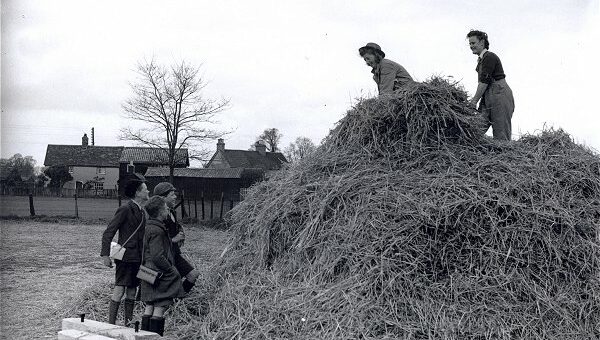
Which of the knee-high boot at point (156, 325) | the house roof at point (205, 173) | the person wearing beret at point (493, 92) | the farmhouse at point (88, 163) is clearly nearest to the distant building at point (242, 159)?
the farmhouse at point (88, 163)

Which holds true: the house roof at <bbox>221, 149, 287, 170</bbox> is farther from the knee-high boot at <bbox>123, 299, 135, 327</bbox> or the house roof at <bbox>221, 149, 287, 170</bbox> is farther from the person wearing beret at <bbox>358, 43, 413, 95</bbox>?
the knee-high boot at <bbox>123, 299, 135, 327</bbox>

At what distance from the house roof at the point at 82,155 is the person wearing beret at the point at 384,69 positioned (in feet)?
186

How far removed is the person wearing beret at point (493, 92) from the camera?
6867mm

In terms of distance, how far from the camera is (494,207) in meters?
5.41

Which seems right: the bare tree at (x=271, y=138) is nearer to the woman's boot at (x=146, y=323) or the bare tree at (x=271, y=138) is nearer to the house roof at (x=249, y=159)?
the house roof at (x=249, y=159)

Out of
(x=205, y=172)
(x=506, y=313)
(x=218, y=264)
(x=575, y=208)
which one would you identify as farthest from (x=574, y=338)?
Result: (x=205, y=172)

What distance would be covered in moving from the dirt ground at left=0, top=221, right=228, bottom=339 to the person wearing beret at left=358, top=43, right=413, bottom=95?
10.7 ft

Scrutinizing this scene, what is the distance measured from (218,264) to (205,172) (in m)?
34.9

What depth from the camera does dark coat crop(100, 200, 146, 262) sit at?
250 inches

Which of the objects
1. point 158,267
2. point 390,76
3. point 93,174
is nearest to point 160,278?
point 158,267

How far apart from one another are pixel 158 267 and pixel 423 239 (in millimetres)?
2537

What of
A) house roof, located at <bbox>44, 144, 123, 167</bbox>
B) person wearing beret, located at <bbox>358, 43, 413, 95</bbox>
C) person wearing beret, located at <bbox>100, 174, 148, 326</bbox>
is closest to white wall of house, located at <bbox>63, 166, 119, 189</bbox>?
house roof, located at <bbox>44, 144, 123, 167</bbox>

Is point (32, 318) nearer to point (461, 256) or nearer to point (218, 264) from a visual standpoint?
point (218, 264)

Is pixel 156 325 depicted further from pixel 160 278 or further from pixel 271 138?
pixel 271 138
